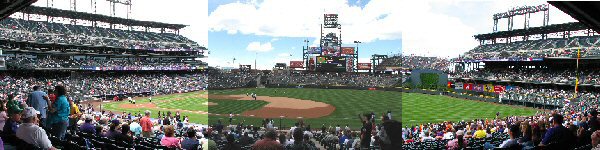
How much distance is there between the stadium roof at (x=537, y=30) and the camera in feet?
202

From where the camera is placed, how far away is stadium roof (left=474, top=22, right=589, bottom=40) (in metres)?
61.7

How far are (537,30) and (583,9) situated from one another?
69.3m

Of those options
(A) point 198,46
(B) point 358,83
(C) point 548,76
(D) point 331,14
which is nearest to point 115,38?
(A) point 198,46

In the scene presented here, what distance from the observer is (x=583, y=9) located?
792cm

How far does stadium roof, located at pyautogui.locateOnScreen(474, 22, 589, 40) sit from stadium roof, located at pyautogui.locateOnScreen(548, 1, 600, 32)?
5472 cm

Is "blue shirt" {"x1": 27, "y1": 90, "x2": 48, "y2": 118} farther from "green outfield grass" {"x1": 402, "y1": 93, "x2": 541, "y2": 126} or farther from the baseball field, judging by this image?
"green outfield grass" {"x1": 402, "y1": 93, "x2": 541, "y2": 126}

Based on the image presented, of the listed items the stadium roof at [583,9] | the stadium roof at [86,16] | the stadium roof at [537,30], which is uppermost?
the stadium roof at [86,16]

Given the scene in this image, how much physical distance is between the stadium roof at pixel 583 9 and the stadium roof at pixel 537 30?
54718 millimetres

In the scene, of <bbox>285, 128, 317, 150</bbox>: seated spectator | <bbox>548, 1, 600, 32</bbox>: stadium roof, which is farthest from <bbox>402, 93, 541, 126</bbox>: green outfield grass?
<bbox>285, 128, 317, 150</bbox>: seated spectator

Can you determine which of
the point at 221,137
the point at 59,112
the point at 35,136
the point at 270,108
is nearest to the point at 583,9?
the point at 221,137

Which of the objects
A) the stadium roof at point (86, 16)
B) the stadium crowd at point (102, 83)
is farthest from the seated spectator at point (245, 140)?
the stadium roof at point (86, 16)

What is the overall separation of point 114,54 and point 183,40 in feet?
73.3

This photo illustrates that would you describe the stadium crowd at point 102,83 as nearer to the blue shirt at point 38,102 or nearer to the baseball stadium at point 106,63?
the baseball stadium at point 106,63

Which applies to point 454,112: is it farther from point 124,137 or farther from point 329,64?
point 124,137
